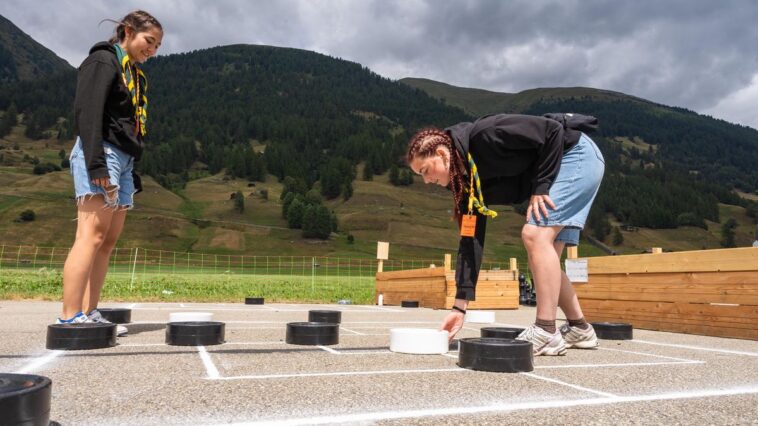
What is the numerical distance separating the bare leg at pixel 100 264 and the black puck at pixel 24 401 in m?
2.63

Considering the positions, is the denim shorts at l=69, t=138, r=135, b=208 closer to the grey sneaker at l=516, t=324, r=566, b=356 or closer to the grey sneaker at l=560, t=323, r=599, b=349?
the grey sneaker at l=516, t=324, r=566, b=356

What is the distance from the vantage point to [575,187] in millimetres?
3324

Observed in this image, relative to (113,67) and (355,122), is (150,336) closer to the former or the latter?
(113,67)

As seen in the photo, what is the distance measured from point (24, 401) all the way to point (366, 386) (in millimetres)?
1225

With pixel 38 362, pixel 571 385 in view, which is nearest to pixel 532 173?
pixel 571 385

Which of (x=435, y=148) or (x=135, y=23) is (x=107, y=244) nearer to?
(x=135, y=23)

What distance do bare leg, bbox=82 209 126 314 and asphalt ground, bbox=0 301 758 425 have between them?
43 cm

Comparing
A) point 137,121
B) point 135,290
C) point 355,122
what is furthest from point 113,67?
point 355,122

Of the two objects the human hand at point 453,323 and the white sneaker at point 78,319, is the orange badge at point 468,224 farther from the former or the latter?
the white sneaker at point 78,319

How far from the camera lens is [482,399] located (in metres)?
2.02

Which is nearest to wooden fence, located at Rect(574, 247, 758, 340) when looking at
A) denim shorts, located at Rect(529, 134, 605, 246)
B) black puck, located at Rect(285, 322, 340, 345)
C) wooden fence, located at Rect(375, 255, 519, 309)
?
denim shorts, located at Rect(529, 134, 605, 246)

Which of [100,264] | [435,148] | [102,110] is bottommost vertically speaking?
[100,264]

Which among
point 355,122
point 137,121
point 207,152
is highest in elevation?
point 355,122

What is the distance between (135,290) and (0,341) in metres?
9.98
